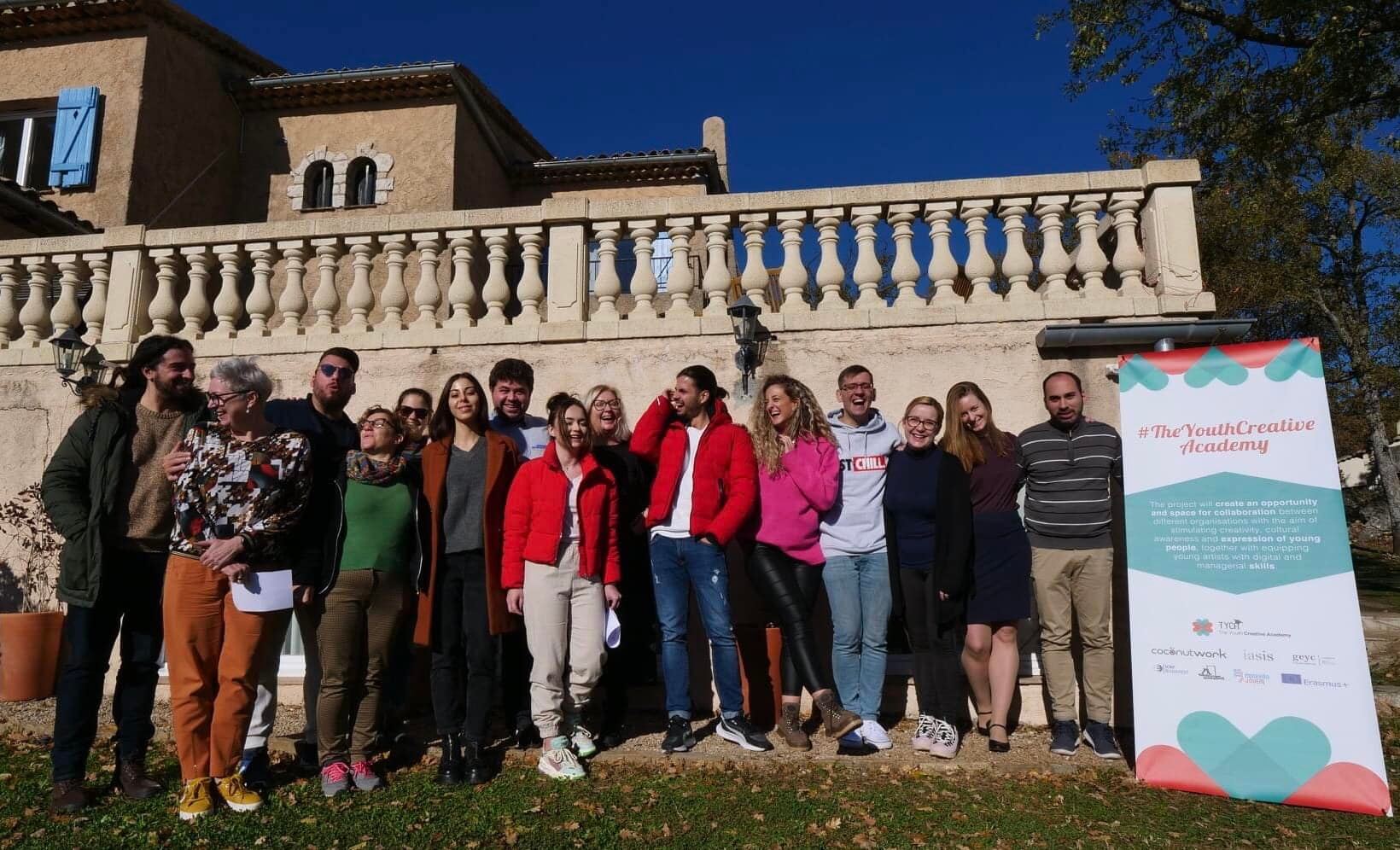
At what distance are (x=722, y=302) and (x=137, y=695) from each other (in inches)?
151

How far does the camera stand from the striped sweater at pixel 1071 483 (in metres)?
4.08

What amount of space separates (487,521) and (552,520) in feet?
1.06

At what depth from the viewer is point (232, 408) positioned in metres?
3.30

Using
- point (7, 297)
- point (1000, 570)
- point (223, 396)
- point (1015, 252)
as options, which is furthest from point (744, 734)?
point (7, 297)

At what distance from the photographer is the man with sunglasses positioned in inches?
136

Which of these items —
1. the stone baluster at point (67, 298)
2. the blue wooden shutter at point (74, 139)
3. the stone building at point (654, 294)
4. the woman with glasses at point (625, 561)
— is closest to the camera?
the woman with glasses at point (625, 561)

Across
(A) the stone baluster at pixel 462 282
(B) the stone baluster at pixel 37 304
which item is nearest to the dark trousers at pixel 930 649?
(A) the stone baluster at pixel 462 282

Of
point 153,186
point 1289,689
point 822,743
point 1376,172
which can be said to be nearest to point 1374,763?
point 1289,689

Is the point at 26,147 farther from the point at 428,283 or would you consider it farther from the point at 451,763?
the point at 451,763

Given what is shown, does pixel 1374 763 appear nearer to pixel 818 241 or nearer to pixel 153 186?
pixel 818 241

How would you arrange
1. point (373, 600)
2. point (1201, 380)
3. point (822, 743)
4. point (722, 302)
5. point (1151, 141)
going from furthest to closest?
point (1151, 141) < point (722, 302) < point (822, 743) < point (1201, 380) < point (373, 600)

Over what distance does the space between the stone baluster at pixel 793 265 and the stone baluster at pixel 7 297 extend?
5.83 meters

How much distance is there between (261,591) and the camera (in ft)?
10.8

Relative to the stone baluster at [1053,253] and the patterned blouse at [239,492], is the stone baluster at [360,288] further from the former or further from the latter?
the stone baluster at [1053,253]
